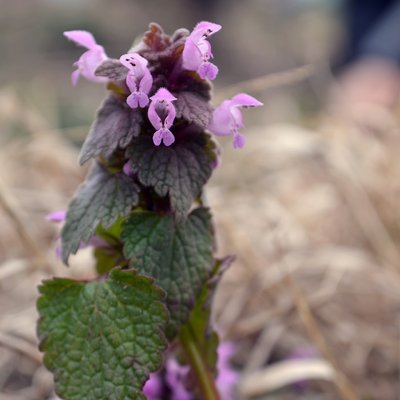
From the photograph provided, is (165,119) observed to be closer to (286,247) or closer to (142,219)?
(142,219)

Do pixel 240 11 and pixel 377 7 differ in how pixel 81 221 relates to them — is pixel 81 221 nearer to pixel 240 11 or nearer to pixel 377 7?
pixel 377 7

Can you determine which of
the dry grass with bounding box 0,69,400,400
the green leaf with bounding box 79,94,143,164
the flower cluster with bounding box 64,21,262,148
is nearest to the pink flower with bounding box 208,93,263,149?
the flower cluster with bounding box 64,21,262,148

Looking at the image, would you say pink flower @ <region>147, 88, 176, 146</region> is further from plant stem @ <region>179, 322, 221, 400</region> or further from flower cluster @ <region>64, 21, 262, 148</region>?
plant stem @ <region>179, 322, 221, 400</region>

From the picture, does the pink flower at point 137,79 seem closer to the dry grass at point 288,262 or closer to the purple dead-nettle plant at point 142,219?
the purple dead-nettle plant at point 142,219

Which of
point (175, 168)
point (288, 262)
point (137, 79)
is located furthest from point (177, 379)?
point (288, 262)

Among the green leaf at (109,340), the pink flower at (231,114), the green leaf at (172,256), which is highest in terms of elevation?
the pink flower at (231,114)

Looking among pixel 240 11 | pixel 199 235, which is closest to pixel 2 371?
pixel 199 235

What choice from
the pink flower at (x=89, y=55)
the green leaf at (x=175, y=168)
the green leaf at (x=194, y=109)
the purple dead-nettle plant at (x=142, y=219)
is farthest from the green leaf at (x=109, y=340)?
the pink flower at (x=89, y=55)
